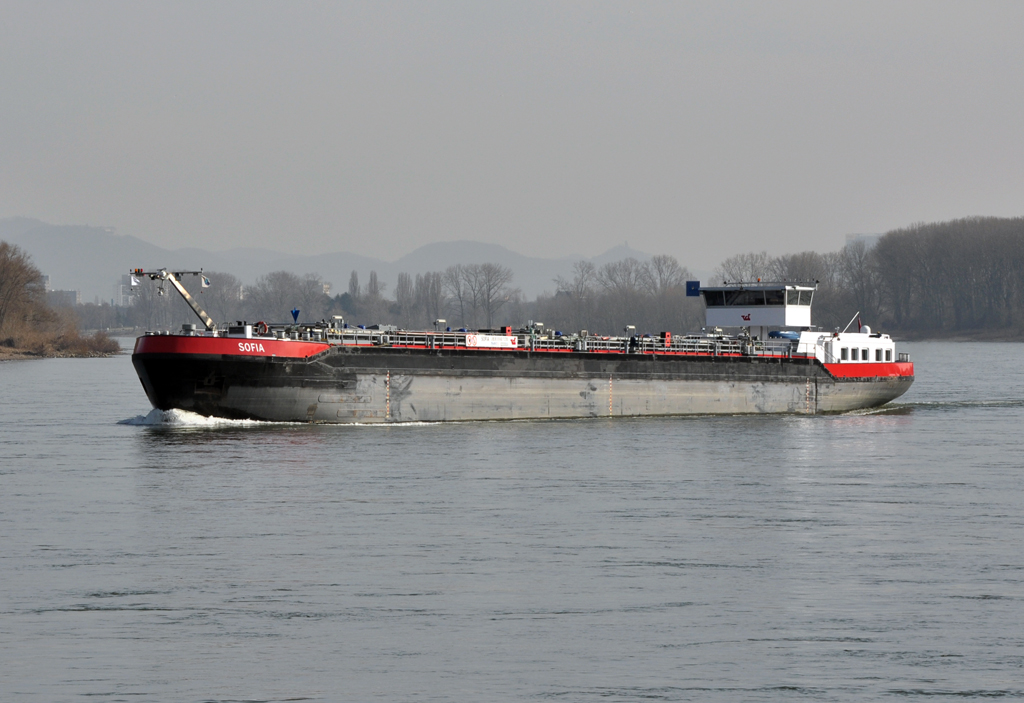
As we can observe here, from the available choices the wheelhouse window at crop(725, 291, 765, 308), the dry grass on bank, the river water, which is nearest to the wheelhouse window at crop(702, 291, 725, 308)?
the wheelhouse window at crop(725, 291, 765, 308)

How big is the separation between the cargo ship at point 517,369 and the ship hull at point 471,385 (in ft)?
0.19

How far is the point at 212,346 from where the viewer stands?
4809 cm

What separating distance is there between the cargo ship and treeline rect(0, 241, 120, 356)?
119 metres

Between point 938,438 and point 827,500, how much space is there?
21.5 m

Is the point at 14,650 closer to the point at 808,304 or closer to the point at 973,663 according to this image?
the point at 973,663

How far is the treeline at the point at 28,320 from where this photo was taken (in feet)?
533

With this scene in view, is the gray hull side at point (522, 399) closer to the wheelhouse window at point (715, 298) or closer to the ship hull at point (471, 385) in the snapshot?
the ship hull at point (471, 385)

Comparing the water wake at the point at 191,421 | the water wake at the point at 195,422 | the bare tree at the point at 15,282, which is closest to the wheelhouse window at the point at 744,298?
the water wake at the point at 195,422

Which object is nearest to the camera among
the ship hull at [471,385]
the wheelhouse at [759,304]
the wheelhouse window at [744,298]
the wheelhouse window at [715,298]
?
the ship hull at [471,385]

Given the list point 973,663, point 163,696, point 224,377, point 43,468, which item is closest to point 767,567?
point 973,663

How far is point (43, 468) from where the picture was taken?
1585 inches

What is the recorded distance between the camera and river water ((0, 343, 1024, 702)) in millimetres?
17422

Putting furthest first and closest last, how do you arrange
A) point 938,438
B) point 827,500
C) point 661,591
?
point 938,438 < point 827,500 < point 661,591

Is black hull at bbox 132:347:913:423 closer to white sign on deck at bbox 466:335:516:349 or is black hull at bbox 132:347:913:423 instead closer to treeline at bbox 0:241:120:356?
white sign on deck at bbox 466:335:516:349
